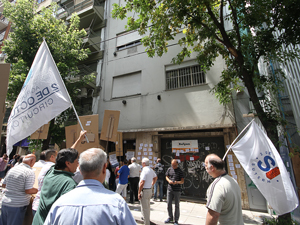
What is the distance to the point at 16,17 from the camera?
956 cm

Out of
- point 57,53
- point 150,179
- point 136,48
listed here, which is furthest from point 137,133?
point 57,53

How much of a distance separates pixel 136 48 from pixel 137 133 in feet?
19.1

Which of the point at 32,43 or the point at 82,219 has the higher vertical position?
the point at 32,43

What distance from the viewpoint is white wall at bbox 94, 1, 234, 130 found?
846 centimetres

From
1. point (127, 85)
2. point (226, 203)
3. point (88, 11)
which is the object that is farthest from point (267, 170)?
point (88, 11)

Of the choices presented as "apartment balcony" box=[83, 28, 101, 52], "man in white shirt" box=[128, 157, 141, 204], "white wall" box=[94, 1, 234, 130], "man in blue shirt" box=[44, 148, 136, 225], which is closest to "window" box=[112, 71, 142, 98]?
Result: "white wall" box=[94, 1, 234, 130]

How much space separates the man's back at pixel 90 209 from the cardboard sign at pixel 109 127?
3.85 meters

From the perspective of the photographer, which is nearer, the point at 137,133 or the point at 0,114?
the point at 0,114

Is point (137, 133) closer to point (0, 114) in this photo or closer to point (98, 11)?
point (0, 114)

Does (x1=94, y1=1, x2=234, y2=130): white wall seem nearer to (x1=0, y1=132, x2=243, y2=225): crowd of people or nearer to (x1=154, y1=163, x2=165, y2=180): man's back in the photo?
(x1=154, y1=163, x2=165, y2=180): man's back

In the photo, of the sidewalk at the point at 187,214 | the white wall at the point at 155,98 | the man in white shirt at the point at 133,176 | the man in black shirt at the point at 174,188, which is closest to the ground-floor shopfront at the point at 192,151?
the white wall at the point at 155,98

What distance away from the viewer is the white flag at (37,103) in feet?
9.43

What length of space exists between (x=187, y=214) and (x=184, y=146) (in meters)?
3.19

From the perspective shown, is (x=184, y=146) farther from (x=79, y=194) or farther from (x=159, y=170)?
(x=79, y=194)
